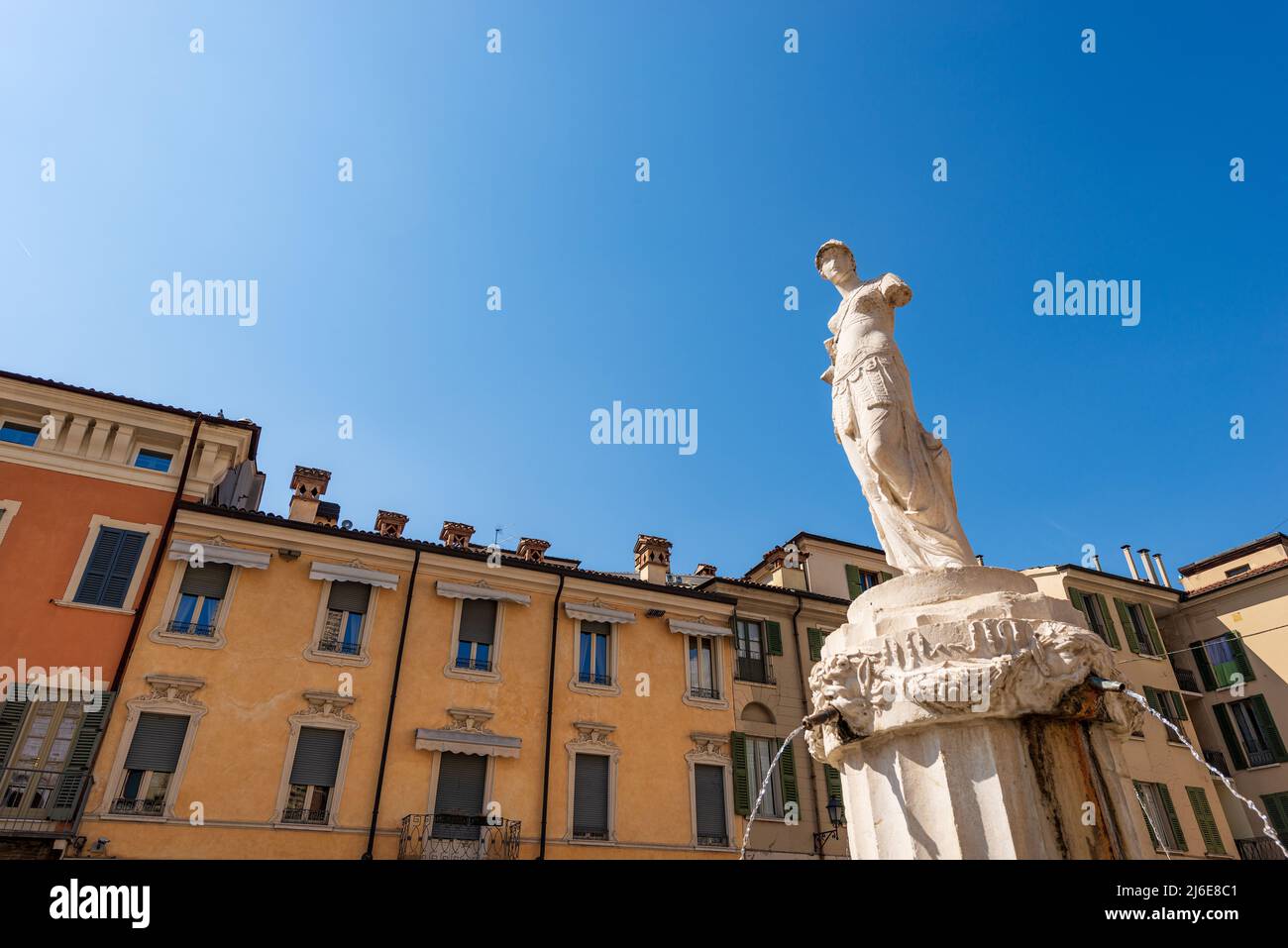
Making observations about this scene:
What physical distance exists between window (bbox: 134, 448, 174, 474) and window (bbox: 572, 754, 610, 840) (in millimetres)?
13189

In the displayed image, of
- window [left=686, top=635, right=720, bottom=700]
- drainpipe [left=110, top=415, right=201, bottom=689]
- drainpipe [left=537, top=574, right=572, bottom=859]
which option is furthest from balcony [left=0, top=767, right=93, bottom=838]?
window [left=686, top=635, right=720, bottom=700]

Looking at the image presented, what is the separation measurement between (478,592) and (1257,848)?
1131 inches

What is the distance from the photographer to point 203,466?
67.4ft

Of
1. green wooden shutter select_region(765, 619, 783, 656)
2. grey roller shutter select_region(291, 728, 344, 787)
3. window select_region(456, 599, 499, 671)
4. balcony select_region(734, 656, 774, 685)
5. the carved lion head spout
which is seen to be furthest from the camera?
green wooden shutter select_region(765, 619, 783, 656)

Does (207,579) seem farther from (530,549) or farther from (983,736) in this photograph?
(983,736)

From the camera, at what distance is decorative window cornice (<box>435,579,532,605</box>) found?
21281mm

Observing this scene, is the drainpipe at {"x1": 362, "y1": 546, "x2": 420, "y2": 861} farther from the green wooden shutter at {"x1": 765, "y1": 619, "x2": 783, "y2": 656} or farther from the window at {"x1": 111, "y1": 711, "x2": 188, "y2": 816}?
the green wooden shutter at {"x1": 765, "y1": 619, "x2": 783, "y2": 656}

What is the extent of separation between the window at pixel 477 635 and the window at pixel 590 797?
11.9 feet

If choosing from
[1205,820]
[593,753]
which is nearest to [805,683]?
[593,753]

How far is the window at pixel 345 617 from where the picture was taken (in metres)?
19.7

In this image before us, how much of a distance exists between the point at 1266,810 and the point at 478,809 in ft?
94.2

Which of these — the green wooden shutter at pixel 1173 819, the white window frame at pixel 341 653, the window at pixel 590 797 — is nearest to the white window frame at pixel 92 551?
the white window frame at pixel 341 653
